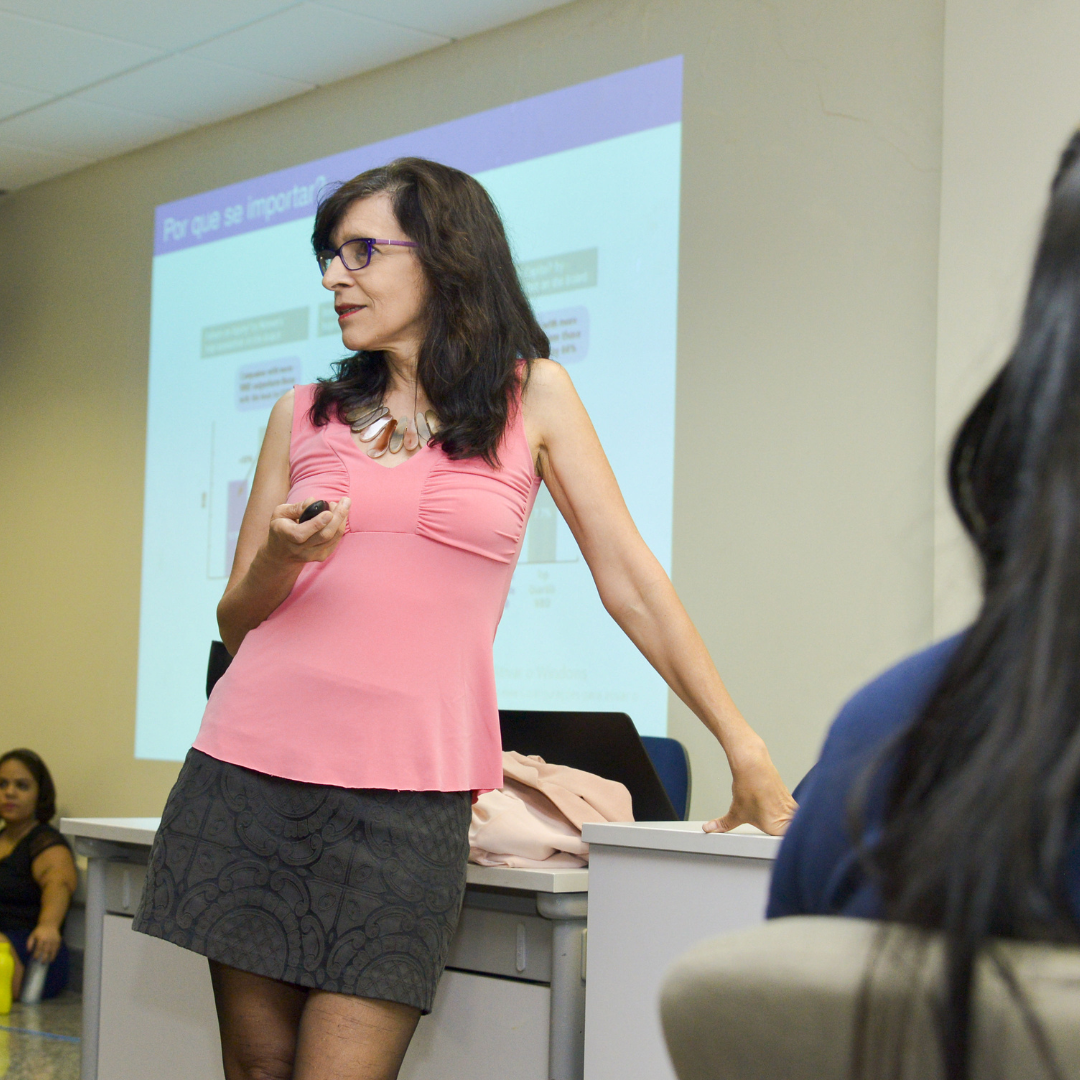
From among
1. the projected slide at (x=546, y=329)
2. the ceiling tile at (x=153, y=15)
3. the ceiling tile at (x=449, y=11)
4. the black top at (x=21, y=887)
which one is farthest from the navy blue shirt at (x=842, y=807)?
the black top at (x=21, y=887)

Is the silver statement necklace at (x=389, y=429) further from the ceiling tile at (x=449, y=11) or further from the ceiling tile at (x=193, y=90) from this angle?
the ceiling tile at (x=193, y=90)

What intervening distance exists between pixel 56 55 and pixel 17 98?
41 centimetres

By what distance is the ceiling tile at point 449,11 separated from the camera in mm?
3732

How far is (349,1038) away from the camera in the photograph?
1.24 meters

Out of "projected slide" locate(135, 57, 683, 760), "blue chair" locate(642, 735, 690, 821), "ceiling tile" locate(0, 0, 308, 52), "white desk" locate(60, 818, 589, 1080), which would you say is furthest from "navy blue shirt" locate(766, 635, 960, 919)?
"ceiling tile" locate(0, 0, 308, 52)

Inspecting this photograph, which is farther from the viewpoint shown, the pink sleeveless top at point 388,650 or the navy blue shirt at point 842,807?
the pink sleeveless top at point 388,650

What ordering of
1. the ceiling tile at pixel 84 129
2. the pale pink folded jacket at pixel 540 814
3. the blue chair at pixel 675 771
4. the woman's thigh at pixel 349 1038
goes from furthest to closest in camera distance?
the ceiling tile at pixel 84 129 < the blue chair at pixel 675 771 < the pale pink folded jacket at pixel 540 814 < the woman's thigh at pixel 349 1038

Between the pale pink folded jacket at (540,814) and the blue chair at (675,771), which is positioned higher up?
the pale pink folded jacket at (540,814)

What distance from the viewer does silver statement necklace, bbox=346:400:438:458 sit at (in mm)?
1402

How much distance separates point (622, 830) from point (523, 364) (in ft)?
1.67

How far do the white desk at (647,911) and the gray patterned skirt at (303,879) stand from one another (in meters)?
0.20

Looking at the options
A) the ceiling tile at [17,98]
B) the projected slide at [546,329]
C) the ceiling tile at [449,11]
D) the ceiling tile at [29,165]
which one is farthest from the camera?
the ceiling tile at [29,165]

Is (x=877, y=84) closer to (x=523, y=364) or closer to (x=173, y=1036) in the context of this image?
(x=523, y=364)

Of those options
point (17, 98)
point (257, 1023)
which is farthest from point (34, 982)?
point (257, 1023)
